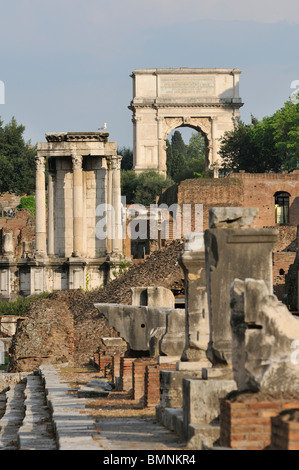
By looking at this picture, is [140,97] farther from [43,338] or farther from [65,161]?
[43,338]

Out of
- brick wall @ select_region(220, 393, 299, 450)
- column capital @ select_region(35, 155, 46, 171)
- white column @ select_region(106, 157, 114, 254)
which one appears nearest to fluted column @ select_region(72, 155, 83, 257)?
white column @ select_region(106, 157, 114, 254)

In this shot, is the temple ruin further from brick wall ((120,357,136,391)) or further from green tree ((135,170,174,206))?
brick wall ((120,357,136,391))

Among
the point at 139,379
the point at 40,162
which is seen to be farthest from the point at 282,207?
the point at 139,379

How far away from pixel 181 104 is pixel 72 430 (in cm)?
7825

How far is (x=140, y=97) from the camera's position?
8800 centimetres

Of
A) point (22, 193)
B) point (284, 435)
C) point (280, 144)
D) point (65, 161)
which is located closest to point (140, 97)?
point (22, 193)

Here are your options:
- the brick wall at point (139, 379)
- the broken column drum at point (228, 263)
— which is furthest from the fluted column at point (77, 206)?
the broken column drum at point (228, 263)

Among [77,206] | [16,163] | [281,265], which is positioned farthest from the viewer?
[16,163]

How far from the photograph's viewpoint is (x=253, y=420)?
7.30m

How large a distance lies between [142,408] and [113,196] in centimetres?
3315

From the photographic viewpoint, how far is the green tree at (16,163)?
268 feet

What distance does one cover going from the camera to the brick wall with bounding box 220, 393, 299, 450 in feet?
23.8

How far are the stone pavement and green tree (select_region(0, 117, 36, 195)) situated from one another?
67094 millimetres

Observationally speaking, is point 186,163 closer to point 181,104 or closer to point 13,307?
point 181,104
